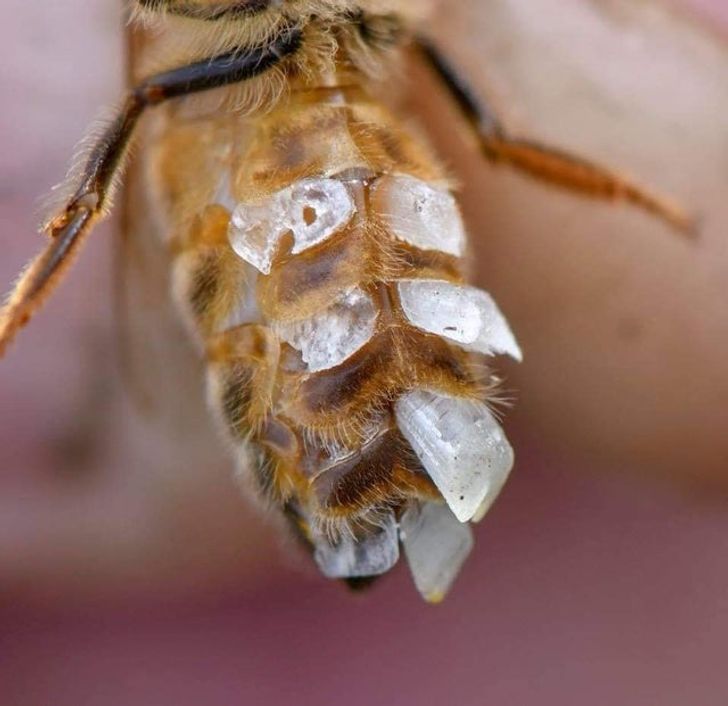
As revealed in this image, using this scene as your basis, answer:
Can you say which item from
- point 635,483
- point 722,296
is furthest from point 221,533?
point 722,296

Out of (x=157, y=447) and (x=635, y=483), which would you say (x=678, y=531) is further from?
(x=157, y=447)

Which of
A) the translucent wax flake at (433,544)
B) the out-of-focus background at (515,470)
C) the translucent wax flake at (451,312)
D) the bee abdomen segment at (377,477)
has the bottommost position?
the out-of-focus background at (515,470)

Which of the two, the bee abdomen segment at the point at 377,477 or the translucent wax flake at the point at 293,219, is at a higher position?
the translucent wax flake at the point at 293,219

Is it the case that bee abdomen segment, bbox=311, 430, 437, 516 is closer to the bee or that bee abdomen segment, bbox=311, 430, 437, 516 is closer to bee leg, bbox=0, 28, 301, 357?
the bee

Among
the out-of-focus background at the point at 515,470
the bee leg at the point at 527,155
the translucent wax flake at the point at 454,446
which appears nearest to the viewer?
the translucent wax flake at the point at 454,446

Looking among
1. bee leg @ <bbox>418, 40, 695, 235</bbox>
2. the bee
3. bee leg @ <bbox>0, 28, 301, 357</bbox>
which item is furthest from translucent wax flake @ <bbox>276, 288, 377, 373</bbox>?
bee leg @ <bbox>418, 40, 695, 235</bbox>

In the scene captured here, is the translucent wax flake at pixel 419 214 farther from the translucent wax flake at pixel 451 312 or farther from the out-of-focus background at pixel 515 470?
the out-of-focus background at pixel 515 470

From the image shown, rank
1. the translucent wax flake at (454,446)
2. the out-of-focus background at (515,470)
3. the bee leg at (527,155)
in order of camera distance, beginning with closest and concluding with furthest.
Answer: the translucent wax flake at (454,446)
the bee leg at (527,155)
the out-of-focus background at (515,470)

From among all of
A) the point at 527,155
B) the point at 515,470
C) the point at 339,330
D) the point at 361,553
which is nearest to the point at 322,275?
the point at 339,330

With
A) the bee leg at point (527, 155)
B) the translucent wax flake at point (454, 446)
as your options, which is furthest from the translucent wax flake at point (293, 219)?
the bee leg at point (527, 155)
